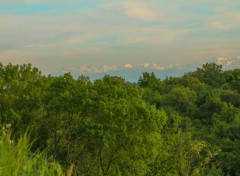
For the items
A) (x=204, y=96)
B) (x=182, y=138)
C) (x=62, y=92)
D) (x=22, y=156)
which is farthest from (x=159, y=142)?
(x=204, y=96)

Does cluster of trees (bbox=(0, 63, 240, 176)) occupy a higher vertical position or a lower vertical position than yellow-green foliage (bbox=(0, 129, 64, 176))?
lower

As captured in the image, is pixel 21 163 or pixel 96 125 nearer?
pixel 21 163

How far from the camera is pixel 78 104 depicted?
35.5 meters

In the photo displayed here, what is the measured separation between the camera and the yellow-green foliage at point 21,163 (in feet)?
14.9

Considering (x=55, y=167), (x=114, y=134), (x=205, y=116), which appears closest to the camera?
(x=55, y=167)

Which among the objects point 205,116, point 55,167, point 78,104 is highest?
point 55,167

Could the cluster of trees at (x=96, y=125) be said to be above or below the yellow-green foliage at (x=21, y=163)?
below

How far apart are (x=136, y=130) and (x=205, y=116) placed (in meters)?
40.9

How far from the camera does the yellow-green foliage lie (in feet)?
14.9

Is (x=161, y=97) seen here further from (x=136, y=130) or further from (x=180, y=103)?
(x=136, y=130)

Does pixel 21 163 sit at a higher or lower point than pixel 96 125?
higher

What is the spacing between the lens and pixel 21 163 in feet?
15.4

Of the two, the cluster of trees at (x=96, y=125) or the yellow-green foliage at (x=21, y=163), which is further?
the cluster of trees at (x=96, y=125)

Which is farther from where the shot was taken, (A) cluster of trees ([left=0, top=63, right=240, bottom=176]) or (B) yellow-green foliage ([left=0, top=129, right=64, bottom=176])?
(A) cluster of trees ([left=0, top=63, right=240, bottom=176])
